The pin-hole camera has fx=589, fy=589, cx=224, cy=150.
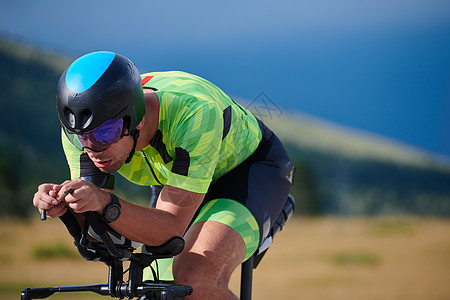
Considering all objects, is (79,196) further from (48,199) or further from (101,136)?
(101,136)

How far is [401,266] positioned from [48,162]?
2068 centimetres

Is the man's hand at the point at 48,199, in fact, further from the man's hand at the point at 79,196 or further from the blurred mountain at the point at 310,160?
the blurred mountain at the point at 310,160

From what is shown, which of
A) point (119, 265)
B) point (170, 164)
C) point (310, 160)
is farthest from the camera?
point (310, 160)

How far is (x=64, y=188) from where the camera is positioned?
7.66 feet

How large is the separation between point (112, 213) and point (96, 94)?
553 millimetres

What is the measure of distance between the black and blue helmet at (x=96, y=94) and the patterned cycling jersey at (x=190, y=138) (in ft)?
0.82

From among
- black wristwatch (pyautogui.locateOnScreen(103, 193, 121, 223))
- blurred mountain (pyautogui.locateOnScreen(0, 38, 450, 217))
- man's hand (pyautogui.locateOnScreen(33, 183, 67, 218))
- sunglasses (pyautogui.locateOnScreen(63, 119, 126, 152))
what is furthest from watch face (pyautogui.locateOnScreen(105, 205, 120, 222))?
blurred mountain (pyautogui.locateOnScreen(0, 38, 450, 217))

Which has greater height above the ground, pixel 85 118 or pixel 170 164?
pixel 85 118

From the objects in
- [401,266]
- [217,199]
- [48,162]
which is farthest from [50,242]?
[217,199]

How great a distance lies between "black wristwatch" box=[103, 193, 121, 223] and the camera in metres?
2.46

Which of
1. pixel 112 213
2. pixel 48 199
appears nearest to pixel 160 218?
pixel 112 213

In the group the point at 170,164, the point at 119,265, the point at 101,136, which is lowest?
the point at 119,265

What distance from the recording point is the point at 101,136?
2.71 metres

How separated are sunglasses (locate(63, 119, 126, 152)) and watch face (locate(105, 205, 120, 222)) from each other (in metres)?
0.38
